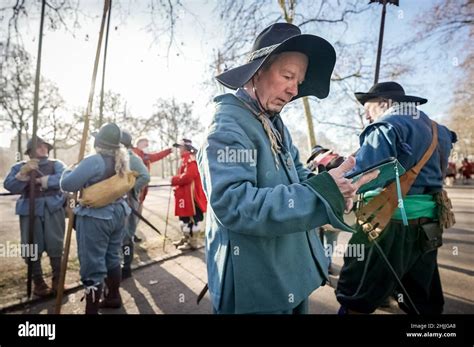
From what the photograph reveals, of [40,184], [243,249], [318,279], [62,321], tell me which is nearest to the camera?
[243,249]

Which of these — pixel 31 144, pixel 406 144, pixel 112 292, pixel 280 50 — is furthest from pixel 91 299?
pixel 406 144

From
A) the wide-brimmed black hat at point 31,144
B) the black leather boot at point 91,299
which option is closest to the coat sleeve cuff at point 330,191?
the black leather boot at point 91,299

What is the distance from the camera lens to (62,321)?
1358 mm

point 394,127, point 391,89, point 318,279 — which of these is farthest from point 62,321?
point 391,89

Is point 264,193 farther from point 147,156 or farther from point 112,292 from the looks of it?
point 147,156

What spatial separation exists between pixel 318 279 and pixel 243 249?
0.43 metres

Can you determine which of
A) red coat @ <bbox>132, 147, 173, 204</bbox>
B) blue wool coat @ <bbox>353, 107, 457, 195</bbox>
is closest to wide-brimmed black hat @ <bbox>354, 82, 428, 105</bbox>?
blue wool coat @ <bbox>353, 107, 457, 195</bbox>

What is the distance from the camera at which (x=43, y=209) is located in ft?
8.88

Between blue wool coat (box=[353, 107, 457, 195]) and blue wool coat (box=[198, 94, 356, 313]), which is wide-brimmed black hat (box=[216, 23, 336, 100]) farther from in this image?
blue wool coat (box=[353, 107, 457, 195])

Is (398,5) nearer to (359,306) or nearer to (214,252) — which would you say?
(214,252)

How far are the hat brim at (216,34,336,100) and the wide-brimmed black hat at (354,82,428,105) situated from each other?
903mm

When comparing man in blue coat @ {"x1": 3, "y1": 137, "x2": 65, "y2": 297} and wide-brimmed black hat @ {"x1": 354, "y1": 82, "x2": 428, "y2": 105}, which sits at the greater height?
wide-brimmed black hat @ {"x1": 354, "y1": 82, "x2": 428, "y2": 105}

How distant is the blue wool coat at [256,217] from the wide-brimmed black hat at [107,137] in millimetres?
1526

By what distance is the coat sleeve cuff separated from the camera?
88 cm
